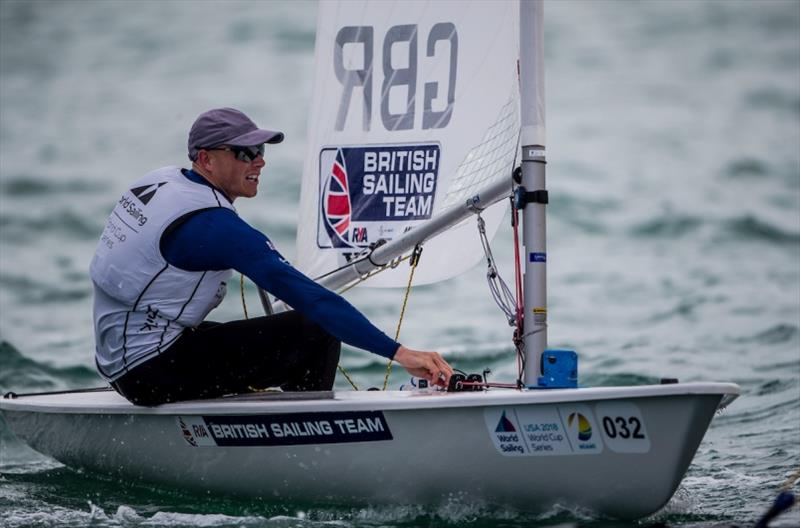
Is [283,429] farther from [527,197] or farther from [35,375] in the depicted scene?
[35,375]

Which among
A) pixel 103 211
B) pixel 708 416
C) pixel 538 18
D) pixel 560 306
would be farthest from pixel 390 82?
pixel 103 211

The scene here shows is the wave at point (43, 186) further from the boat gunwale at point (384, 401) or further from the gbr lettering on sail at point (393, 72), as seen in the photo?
the boat gunwale at point (384, 401)

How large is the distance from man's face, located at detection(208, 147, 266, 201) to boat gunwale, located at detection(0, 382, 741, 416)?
68 cm

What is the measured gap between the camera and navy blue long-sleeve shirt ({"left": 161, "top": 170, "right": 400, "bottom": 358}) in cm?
376

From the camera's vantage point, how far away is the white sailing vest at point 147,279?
3.94 metres

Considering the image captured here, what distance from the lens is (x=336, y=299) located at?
12.4 feet

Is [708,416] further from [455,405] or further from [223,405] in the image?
[223,405]

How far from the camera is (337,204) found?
16.6 feet

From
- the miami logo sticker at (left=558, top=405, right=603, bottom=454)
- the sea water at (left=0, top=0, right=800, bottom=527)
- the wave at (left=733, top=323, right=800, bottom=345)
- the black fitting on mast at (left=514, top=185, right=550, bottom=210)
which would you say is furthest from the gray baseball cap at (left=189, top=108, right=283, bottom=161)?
the wave at (left=733, top=323, right=800, bottom=345)

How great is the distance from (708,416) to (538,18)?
4.64 ft

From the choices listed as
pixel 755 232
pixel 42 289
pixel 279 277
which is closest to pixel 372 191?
pixel 279 277

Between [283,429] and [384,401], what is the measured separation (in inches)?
15.5

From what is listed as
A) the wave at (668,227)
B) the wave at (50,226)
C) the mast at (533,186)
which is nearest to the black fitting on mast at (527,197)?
the mast at (533,186)

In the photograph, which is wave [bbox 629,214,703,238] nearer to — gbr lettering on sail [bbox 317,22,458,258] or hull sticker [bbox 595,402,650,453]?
gbr lettering on sail [bbox 317,22,458,258]
